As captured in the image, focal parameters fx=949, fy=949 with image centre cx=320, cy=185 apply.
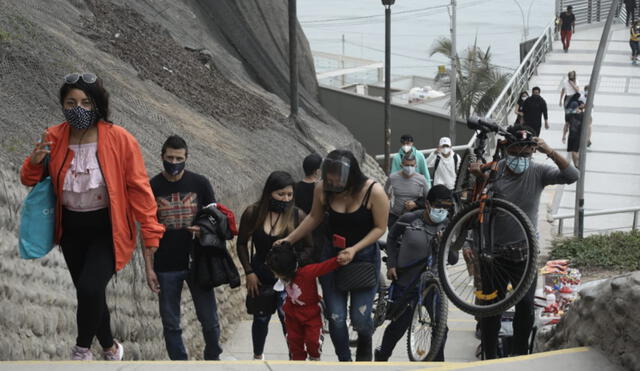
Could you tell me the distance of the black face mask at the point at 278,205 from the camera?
6.27 m

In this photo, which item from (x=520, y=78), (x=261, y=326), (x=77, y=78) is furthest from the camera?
(x=520, y=78)

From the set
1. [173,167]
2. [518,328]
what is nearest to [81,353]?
[173,167]

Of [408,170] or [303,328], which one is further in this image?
[408,170]

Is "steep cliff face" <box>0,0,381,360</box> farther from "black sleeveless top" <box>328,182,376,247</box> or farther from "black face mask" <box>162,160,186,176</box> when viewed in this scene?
"black sleeveless top" <box>328,182,376,247</box>

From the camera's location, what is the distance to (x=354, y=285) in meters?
6.00

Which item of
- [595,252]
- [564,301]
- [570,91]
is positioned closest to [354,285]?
[564,301]

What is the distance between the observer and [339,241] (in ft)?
19.2

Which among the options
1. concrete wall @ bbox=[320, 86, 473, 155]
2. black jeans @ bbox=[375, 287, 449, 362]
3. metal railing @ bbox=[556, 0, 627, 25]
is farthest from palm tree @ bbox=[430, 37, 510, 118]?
black jeans @ bbox=[375, 287, 449, 362]

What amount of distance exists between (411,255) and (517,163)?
1108mm

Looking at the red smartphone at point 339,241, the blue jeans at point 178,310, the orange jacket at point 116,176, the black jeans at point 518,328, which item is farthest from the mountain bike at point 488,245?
the orange jacket at point 116,176

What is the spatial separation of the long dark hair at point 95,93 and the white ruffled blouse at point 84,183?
0.18 m

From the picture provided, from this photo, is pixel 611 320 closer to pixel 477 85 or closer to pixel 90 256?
pixel 90 256

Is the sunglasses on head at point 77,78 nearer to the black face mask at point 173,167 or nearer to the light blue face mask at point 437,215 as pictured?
the black face mask at point 173,167

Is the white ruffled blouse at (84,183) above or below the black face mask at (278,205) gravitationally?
above
